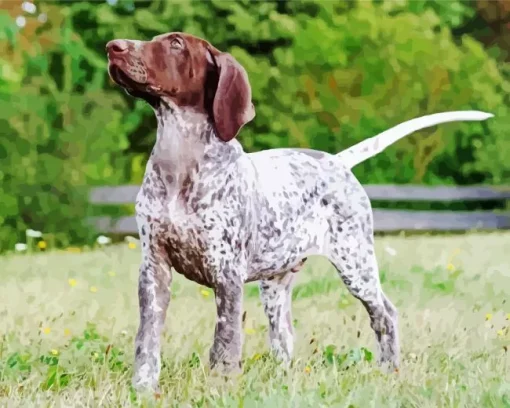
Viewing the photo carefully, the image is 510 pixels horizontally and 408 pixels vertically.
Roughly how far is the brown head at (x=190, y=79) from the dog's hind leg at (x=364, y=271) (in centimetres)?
96

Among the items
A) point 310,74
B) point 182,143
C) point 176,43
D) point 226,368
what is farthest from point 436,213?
point 176,43

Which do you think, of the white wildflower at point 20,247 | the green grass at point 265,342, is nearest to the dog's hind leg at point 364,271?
the green grass at point 265,342

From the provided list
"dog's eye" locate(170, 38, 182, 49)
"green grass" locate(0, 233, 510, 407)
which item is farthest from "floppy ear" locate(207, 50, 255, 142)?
"green grass" locate(0, 233, 510, 407)

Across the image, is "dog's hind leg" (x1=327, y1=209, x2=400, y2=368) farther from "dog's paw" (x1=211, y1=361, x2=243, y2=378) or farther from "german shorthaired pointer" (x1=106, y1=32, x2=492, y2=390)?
"dog's paw" (x1=211, y1=361, x2=243, y2=378)

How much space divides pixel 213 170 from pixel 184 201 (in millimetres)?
181

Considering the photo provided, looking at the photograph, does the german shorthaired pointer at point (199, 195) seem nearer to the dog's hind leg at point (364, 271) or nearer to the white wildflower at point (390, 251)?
the dog's hind leg at point (364, 271)

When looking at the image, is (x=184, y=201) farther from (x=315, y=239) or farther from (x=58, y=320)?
(x=58, y=320)

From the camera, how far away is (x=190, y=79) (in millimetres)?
3590

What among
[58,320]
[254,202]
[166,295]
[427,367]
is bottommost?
[58,320]

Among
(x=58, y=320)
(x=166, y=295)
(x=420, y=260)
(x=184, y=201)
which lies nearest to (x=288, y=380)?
(x=166, y=295)

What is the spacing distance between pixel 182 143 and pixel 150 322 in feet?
2.54

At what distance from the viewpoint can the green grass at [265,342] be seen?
370cm

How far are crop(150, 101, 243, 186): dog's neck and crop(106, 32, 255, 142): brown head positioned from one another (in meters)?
0.04

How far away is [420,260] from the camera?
8.23 m
